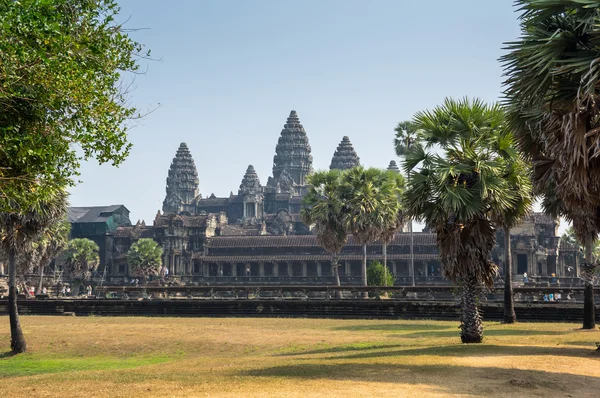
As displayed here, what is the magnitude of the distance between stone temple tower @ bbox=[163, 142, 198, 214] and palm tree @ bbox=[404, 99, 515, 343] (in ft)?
514

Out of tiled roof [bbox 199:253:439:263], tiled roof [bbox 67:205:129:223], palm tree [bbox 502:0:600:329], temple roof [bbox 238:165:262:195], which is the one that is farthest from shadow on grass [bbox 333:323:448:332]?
temple roof [bbox 238:165:262:195]

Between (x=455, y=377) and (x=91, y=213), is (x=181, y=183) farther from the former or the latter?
(x=455, y=377)

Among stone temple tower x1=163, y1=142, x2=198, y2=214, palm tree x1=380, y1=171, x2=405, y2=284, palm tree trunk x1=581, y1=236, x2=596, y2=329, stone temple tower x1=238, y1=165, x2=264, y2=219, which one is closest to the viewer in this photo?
palm tree trunk x1=581, y1=236, x2=596, y2=329

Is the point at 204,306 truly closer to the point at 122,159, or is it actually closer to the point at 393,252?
the point at 122,159

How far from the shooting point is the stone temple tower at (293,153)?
178 m

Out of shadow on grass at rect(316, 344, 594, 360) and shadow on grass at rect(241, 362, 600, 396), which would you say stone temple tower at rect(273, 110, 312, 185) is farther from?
shadow on grass at rect(241, 362, 600, 396)

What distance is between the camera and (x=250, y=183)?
173m

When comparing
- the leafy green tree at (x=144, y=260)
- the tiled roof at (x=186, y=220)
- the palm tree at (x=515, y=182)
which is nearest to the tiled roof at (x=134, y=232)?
the tiled roof at (x=186, y=220)

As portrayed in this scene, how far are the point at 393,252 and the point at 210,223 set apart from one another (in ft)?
90.1

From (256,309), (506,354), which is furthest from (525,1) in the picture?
(256,309)

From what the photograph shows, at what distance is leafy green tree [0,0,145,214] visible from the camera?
12.4 m

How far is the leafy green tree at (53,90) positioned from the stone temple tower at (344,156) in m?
152

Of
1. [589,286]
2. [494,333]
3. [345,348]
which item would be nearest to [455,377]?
[345,348]

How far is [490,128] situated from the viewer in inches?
832
